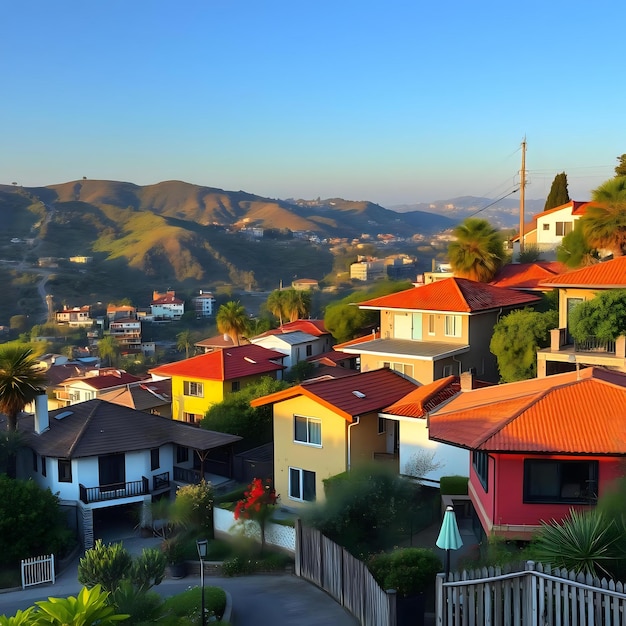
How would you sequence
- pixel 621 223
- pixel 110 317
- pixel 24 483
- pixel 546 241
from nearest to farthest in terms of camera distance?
pixel 24 483 → pixel 621 223 → pixel 546 241 → pixel 110 317

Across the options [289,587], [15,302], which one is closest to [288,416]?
[289,587]

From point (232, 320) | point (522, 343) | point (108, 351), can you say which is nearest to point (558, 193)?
point (232, 320)

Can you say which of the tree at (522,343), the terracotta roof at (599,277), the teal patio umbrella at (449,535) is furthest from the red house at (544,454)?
the tree at (522,343)

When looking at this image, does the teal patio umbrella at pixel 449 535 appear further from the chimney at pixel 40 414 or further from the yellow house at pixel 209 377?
the yellow house at pixel 209 377

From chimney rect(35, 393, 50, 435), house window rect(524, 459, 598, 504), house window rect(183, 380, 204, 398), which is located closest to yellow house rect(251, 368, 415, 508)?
house window rect(524, 459, 598, 504)

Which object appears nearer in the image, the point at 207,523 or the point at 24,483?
the point at 207,523

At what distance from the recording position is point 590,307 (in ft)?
90.0

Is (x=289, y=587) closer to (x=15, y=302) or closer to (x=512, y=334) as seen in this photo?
(x=512, y=334)

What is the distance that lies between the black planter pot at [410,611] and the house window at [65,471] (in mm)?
19242

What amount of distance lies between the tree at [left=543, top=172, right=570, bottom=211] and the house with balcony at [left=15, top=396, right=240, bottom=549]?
41.4 metres

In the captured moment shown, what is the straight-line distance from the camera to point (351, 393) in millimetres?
26547

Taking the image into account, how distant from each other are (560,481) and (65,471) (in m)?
20.8

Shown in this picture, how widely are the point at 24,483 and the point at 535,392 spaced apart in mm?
19137

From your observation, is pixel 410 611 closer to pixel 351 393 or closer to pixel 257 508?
pixel 257 508
